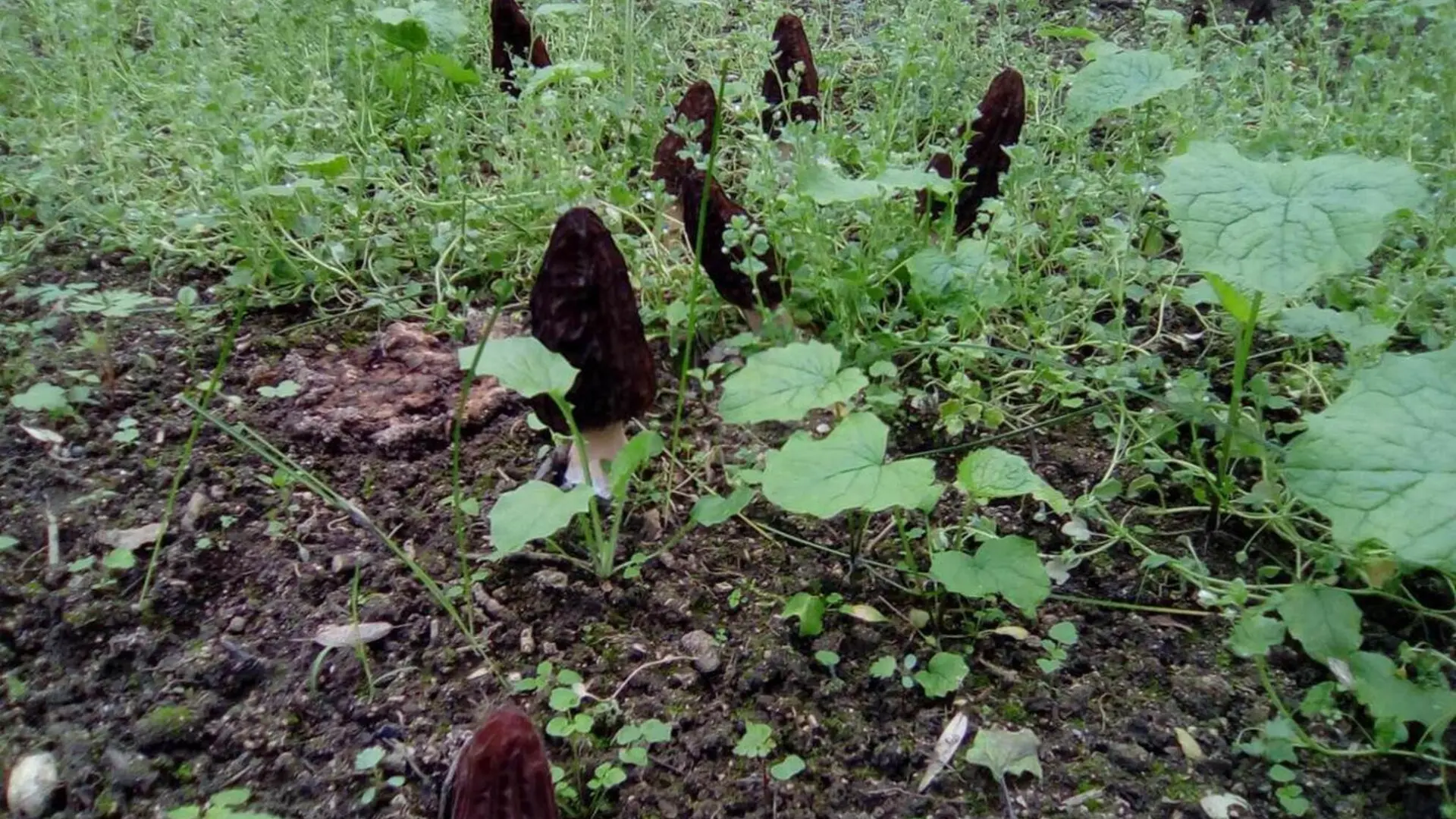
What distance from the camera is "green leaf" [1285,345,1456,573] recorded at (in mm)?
1059

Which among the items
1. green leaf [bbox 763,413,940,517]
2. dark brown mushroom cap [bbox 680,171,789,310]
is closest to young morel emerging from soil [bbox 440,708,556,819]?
green leaf [bbox 763,413,940,517]

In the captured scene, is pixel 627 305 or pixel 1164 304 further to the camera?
pixel 1164 304

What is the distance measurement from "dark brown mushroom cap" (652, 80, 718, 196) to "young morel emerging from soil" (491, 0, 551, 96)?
66cm

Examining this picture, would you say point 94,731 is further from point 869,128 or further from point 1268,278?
point 869,128

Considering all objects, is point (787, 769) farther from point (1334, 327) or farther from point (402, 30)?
point (402, 30)

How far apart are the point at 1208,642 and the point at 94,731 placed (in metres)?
1.46

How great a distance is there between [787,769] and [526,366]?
0.62m

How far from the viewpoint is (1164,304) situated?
2.06m

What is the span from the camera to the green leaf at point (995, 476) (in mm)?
1404

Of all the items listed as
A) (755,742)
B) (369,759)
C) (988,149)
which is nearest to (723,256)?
(988,149)

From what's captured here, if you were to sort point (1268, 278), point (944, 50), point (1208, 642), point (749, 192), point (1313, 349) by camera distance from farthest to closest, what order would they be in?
1. point (944, 50)
2. point (749, 192)
3. point (1313, 349)
4. point (1208, 642)
5. point (1268, 278)

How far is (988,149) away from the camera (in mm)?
2160

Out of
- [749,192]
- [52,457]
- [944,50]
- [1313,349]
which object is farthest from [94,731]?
[944,50]

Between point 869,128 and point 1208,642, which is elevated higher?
point 869,128
